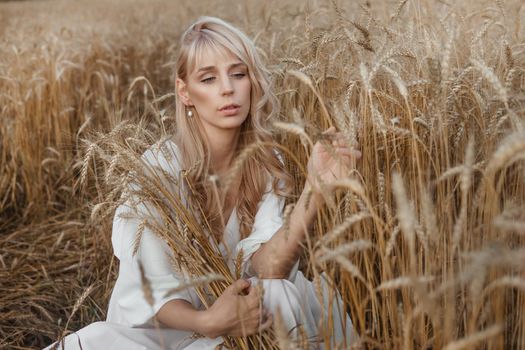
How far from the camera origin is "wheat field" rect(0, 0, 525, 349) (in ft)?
3.36

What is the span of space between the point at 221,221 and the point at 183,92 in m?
0.74

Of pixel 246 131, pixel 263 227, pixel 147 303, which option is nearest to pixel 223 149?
pixel 246 131

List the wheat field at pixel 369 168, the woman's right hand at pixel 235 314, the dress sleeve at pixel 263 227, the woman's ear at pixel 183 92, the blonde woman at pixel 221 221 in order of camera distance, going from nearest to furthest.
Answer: the wheat field at pixel 369 168
the woman's right hand at pixel 235 314
the blonde woman at pixel 221 221
the dress sleeve at pixel 263 227
the woman's ear at pixel 183 92

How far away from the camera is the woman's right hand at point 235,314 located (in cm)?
138

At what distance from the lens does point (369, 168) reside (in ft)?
5.37

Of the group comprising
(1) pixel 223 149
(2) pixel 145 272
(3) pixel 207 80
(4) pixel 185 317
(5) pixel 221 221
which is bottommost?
(4) pixel 185 317

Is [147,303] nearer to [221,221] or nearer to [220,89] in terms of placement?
[221,221]

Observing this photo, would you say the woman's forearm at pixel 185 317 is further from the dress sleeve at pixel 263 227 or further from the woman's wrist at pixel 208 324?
the dress sleeve at pixel 263 227

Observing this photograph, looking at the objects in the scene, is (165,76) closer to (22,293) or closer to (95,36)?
(95,36)

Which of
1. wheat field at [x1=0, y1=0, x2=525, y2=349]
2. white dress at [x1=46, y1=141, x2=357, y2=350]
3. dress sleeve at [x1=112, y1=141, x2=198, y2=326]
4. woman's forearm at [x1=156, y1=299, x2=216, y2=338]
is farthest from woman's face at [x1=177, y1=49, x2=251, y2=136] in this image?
woman's forearm at [x1=156, y1=299, x2=216, y2=338]

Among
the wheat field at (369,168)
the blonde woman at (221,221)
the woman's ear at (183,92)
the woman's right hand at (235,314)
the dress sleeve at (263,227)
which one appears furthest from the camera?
the woman's ear at (183,92)

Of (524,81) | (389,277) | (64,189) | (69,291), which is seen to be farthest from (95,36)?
(389,277)

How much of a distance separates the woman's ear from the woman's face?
67mm

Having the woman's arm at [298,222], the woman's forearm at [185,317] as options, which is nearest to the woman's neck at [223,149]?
the woman's arm at [298,222]
